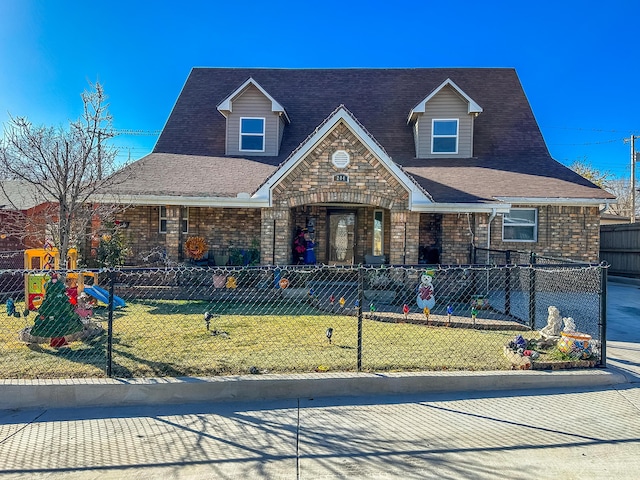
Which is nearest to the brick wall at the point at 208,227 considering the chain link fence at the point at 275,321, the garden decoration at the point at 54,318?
the chain link fence at the point at 275,321

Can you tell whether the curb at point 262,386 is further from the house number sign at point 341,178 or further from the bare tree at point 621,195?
the bare tree at point 621,195

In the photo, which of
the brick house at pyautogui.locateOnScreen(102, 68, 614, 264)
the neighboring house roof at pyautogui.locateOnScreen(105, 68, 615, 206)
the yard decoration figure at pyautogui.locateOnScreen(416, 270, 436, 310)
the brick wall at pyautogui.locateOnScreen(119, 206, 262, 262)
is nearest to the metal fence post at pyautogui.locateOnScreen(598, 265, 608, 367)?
the yard decoration figure at pyautogui.locateOnScreen(416, 270, 436, 310)

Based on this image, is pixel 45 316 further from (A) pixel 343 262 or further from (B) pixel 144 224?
(A) pixel 343 262

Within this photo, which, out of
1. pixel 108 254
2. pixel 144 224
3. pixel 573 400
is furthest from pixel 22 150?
pixel 573 400

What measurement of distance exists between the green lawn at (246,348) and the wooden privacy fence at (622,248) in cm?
1165

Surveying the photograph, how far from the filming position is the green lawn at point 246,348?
5.30m

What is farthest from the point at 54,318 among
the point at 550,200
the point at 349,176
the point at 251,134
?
the point at 550,200

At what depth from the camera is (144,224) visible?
13.3 m

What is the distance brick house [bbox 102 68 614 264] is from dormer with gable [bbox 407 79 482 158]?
0.11 ft

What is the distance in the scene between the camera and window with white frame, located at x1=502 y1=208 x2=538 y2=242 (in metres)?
13.1

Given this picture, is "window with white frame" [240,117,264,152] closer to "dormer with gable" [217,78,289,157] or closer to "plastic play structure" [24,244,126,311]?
"dormer with gable" [217,78,289,157]

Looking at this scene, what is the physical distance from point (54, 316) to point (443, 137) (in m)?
12.8

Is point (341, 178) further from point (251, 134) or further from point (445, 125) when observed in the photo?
point (445, 125)

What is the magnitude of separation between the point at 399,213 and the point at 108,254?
311 inches
